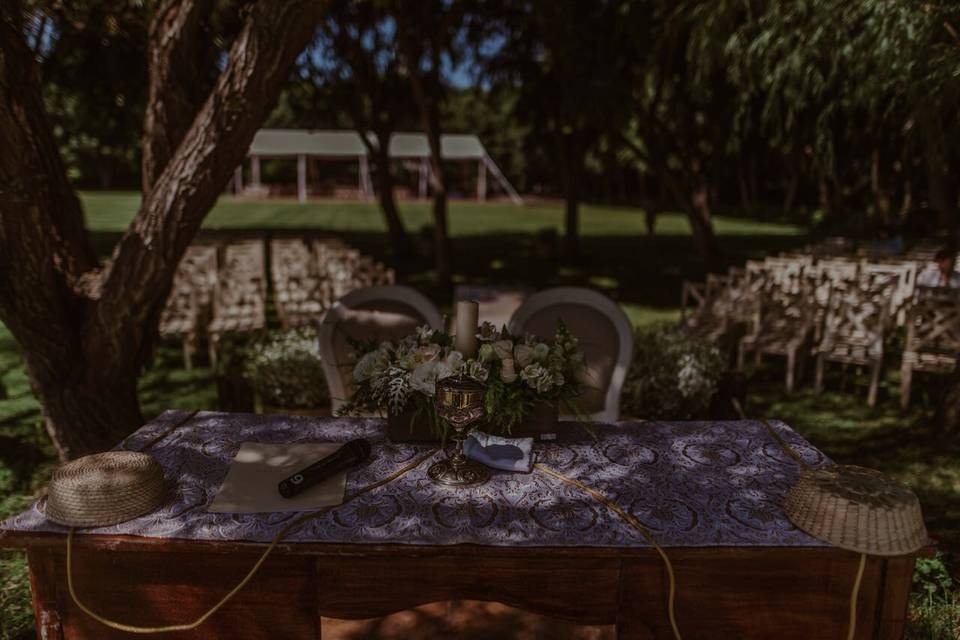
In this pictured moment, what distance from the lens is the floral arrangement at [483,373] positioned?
272 cm

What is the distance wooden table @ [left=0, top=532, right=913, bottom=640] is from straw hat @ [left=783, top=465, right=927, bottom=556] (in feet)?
0.37

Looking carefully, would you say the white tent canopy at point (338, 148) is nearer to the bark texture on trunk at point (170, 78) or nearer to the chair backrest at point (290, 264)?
the chair backrest at point (290, 264)

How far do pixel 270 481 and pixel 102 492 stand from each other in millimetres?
575

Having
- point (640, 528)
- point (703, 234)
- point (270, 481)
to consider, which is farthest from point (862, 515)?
point (703, 234)

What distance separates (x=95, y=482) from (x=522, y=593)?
4.82 ft

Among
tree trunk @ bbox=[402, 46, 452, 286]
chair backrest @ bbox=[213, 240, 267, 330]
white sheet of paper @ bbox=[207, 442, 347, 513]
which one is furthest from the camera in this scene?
tree trunk @ bbox=[402, 46, 452, 286]

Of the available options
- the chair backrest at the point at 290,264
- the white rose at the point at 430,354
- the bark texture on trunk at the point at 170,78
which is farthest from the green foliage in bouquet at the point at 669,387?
the chair backrest at the point at 290,264

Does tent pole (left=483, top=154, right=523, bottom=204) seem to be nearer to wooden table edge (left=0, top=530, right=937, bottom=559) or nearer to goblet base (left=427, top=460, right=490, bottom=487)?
goblet base (left=427, top=460, right=490, bottom=487)

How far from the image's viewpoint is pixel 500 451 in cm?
291

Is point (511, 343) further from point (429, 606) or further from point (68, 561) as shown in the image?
point (68, 561)

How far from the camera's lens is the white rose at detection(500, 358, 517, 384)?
2.74 metres

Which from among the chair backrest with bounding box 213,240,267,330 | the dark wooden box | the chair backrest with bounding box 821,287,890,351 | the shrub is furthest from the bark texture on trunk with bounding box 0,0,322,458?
the chair backrest with bounding box 821,287,890,351

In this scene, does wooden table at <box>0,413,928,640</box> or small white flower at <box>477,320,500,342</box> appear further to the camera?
small white flower at <box>477,320,500,342</box>

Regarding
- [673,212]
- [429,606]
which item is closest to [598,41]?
[429,606]
